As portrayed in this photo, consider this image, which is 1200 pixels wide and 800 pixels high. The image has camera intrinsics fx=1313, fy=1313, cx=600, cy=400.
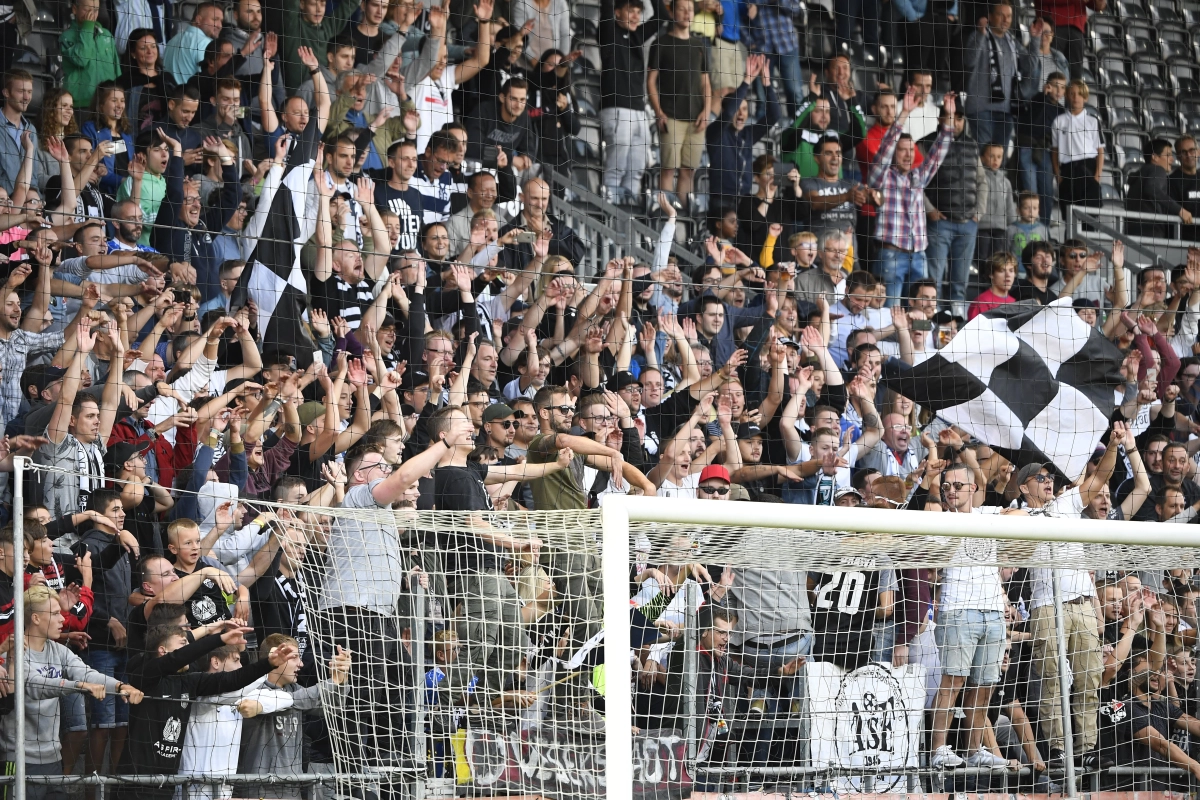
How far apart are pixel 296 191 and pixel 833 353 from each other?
8.48ft

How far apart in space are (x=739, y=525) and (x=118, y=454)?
285 cm

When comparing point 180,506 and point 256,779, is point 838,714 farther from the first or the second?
point 180,506

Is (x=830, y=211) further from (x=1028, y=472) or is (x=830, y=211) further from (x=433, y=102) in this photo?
(x=433, y=102)

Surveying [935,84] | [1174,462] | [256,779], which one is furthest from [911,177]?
[256,779]

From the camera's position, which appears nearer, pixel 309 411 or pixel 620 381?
pixel 309 411

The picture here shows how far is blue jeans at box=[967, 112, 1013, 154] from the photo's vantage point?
716 cm

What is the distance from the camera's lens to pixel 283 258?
5508 mm

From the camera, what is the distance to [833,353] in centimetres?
626

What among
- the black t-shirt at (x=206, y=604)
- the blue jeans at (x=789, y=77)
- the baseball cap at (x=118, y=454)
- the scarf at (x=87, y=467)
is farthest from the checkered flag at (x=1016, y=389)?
the scarf at (x=87, y=467)

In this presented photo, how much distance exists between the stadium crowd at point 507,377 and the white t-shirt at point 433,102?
0.8 inches

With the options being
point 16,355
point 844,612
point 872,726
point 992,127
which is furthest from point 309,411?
point 992,127

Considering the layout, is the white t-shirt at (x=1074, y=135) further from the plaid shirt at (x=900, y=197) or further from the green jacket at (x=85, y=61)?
the green jacket at (x=85, y=61)

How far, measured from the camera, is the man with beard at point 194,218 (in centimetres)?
537

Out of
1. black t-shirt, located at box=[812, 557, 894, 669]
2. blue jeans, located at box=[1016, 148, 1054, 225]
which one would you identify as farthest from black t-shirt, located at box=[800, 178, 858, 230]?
black t-shirt, located at box=[812, 557, 894, 669]
